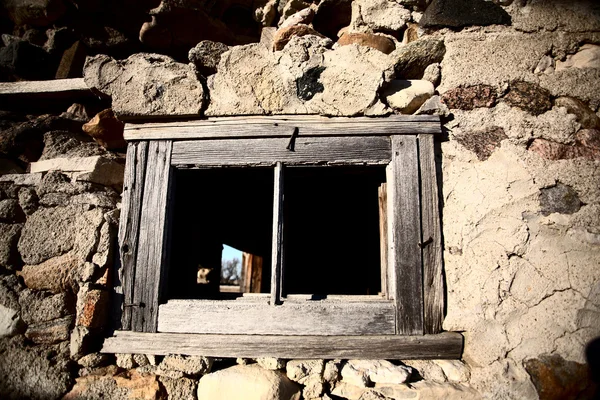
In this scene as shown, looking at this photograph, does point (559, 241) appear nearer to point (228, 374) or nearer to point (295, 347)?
point (295, 347)

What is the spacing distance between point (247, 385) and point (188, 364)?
264mm

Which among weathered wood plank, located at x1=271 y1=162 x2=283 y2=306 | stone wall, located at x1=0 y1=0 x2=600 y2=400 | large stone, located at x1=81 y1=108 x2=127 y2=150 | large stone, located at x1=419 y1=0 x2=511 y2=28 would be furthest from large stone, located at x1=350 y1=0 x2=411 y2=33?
large stone, located at x1=81 y1=108 x2=127 y2=150

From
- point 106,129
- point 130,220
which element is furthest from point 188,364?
point 106,129

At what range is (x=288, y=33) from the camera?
1913mm

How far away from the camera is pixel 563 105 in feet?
5.33

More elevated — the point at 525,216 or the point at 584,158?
the point at 584,158

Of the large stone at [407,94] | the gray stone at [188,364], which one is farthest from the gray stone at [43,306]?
the large stone at [407,94]

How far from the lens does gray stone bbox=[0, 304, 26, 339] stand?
5.34ft

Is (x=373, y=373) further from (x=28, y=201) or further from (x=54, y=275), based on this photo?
(x=28, y=201)

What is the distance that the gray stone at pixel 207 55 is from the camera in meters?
1.83

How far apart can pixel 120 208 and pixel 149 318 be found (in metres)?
0.52

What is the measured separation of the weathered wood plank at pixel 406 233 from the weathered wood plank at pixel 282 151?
0.08 metres

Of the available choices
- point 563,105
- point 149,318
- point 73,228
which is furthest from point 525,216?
point 73,228

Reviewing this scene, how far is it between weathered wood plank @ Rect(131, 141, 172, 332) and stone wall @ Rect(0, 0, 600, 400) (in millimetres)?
142
